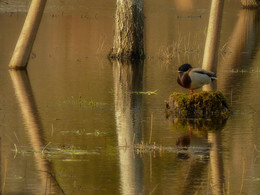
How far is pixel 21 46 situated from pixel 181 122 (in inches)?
303

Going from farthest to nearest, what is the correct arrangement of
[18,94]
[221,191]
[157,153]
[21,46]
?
[21,46] < [18,94] < [157,153] < [221,191]

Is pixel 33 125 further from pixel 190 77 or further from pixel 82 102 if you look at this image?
pixel 190 77

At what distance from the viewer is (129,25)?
23.2 metres

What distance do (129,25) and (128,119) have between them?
9.49 meters

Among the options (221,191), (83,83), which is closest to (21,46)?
(83,83)

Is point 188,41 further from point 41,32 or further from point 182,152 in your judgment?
point 182,152

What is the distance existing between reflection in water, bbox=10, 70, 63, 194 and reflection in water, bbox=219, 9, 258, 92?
4.81 metres

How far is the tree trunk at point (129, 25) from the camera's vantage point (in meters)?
23.1

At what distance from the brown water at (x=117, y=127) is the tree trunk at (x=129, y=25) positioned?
2.38ft

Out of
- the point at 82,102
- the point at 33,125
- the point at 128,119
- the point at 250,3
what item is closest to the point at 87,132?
the point at 33,125

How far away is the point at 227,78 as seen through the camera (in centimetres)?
2005

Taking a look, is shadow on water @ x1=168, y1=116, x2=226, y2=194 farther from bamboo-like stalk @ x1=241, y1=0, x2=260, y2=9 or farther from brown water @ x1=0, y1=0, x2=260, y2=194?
bamboo-like stalk @ x1=241, y1=0, x2=260, y2=9

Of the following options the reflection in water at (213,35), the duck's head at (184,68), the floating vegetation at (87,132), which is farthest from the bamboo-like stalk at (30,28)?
the floating vegetation at (87,132)

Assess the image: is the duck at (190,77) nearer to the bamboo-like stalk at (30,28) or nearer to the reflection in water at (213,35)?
the reflection in water at (213,35)
